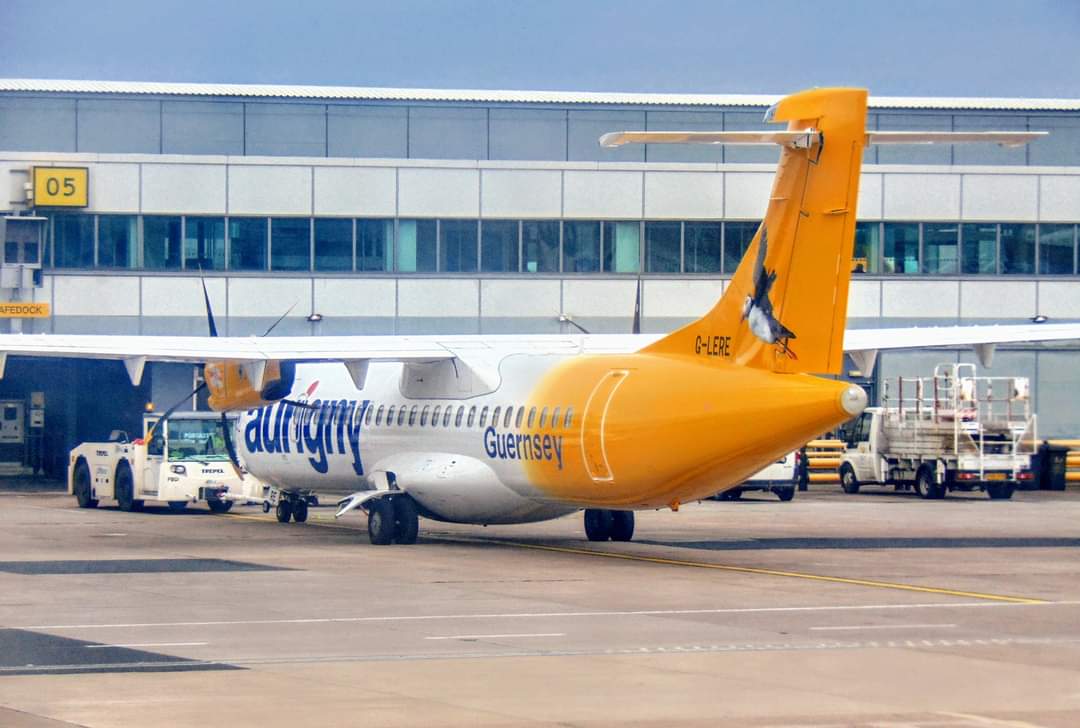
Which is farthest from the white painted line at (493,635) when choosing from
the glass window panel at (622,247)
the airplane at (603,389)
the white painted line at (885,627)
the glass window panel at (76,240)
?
the glass window panel at (76,240)

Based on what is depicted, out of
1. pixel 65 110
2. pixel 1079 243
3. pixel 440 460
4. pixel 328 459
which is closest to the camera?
pixel 440 460

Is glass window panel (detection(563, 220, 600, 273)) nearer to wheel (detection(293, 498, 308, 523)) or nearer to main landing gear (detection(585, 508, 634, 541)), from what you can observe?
wheel (detection(293, 498, 308, 523))

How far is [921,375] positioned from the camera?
50.1 meters

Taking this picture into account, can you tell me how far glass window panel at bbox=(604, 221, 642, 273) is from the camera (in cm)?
4803

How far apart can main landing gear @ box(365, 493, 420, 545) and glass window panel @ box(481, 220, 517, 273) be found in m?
21.5

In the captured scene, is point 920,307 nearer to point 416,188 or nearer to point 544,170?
point 544,170

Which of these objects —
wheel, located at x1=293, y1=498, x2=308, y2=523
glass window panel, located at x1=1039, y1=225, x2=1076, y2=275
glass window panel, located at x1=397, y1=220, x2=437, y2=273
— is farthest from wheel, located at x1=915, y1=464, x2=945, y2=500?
wheel, located at x1=293, y1=498, x2=308, y2=523

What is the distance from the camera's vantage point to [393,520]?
26.3 m

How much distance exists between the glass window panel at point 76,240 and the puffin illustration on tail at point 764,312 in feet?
95.6

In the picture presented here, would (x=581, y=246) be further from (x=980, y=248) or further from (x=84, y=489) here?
(x=84, y=489)

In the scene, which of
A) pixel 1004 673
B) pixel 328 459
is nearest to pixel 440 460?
pixel 328 459

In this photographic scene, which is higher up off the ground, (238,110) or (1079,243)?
(238,110)

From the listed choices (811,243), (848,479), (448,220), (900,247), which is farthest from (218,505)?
(900,247)

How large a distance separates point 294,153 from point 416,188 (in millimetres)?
3894
